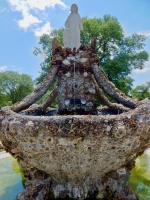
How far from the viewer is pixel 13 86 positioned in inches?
1031

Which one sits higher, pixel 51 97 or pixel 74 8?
pixel 74 8

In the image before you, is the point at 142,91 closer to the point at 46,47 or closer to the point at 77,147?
the point at 46,47

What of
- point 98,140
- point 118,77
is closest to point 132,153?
→ point 98,140

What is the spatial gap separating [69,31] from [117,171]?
394 centimetres

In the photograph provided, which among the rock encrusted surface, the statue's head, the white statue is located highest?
the statue's head

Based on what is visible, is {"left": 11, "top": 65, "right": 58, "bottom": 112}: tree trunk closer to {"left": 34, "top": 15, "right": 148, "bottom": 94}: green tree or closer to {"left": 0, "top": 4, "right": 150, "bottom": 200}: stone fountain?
{"left": 0, "top": 4, "right": 150, "bottom": 200}: stone fountain

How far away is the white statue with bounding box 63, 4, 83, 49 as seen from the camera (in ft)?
20.6

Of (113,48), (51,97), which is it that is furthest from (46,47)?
(51,97)

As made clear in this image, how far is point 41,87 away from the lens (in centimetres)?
480

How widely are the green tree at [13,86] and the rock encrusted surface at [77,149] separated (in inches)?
882

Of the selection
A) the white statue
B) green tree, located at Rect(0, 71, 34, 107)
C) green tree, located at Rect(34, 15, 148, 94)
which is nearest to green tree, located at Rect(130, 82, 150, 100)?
green tree, located at Rect(34, 15, 148, 94)

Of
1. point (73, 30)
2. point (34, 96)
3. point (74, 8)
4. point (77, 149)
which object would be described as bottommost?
point (77, 149)

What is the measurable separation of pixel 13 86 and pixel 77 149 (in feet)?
78.3

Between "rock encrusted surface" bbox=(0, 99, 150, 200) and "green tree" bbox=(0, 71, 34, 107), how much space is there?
22.4m
